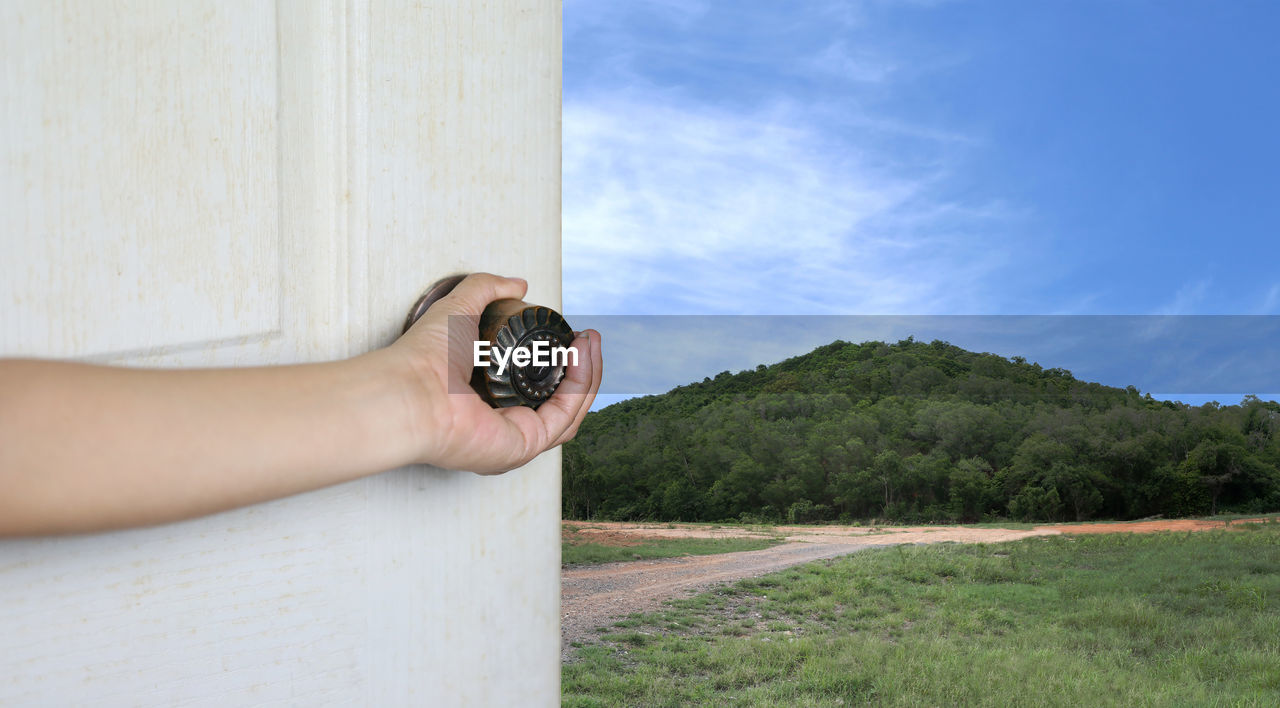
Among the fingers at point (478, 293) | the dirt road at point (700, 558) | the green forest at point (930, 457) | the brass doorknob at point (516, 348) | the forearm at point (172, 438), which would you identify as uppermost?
the fingers at point (478, 293)

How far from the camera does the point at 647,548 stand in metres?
7.28

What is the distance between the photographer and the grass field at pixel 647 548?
691cm

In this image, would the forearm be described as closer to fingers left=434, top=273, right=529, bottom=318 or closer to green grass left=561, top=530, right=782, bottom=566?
fingers left=434, top=273, right=529, bottom=318

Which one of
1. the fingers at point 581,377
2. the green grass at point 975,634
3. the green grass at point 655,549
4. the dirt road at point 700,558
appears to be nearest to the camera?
the fingers at point 581,377

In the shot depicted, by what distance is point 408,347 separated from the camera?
0.20 meters

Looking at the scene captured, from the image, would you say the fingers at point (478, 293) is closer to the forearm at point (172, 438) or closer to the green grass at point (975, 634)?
the forearm at point (172, 438)

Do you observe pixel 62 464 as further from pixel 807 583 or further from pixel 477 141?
pixel 807 583

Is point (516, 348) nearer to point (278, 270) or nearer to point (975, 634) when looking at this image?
point (278, 270)

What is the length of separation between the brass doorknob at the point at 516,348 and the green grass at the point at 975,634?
398 cm

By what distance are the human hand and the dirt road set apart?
4.53 m

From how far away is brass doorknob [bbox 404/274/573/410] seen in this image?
21 cm

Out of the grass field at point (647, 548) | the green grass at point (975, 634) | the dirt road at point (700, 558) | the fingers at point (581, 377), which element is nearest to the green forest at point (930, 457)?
the dirt road at point (700, 558)

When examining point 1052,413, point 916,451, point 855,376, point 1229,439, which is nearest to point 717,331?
point 855,376

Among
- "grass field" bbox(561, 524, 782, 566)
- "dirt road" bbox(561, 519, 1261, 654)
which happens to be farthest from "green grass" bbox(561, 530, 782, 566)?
"dirt road" bbox(561, 519, 1261, 654)
